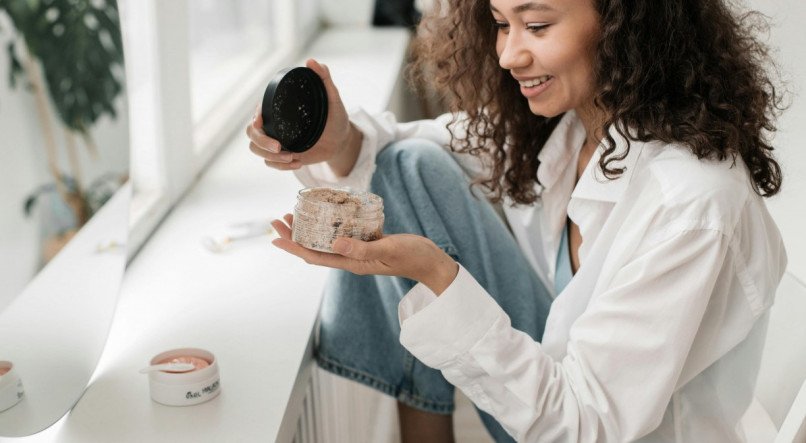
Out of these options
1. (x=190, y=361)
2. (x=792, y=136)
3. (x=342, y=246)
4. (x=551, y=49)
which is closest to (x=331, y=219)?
(x=342, y=246)

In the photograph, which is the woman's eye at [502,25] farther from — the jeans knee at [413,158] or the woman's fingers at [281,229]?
the woman's fingers at [281,229]

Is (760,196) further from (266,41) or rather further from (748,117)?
(266,41)

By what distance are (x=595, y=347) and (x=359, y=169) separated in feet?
1.54

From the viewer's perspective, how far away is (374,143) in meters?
1.35

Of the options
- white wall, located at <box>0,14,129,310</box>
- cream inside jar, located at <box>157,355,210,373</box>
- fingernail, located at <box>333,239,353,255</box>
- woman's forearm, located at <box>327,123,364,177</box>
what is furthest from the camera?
woman's forearm, located at <box>327,123,364,177</box>

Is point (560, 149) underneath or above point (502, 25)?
underneath

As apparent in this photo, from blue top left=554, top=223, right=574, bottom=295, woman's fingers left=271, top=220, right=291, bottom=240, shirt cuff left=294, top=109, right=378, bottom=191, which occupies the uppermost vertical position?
woman's fingers left=271, top=220, right=291, bottom=240

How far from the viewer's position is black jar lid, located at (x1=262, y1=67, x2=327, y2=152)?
108 cm

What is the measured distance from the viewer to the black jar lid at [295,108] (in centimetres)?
108

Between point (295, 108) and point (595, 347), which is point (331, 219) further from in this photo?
point (595, 347)

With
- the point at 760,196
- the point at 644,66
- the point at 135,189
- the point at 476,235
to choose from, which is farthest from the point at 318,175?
the point at 760,196

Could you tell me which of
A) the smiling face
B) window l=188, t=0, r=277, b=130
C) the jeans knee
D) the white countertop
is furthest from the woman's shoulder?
window l=188, t=0, r=277, b=130

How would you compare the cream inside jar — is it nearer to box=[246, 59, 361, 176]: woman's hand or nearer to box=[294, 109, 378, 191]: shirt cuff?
box=[246, 59, 361, 176]: woman's hand

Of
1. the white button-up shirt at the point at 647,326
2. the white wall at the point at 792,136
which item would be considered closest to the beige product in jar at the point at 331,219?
the white button-up shirt at the point at 647,326
